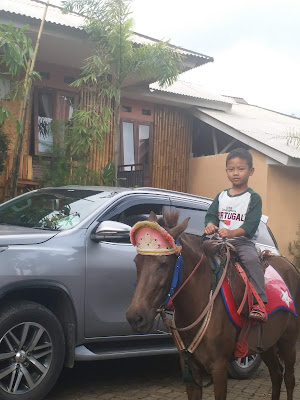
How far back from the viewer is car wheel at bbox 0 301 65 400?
456 cm

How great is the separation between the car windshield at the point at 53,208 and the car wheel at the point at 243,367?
247cm

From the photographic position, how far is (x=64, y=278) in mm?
4902

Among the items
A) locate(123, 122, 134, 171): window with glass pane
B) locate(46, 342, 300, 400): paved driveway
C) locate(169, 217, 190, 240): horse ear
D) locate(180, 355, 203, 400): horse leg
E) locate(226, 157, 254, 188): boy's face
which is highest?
locate(123, 122, 134, 171): window with glass pane

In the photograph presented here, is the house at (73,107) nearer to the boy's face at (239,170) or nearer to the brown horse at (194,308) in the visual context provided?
the boy's face at (239,170)

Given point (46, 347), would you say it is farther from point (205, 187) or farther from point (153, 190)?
point (205, 187)

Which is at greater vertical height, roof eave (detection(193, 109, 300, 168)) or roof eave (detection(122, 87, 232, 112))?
roof eave (detection(122, 87, 232, 112))

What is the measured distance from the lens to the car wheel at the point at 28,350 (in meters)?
4.56

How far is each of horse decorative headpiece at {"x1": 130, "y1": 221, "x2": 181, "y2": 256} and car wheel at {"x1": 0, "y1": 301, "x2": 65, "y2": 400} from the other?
1.84 metres

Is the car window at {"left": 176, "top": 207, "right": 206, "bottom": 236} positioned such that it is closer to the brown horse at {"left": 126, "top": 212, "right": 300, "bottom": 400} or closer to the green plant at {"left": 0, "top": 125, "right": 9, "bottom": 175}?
the brown horse at {"left": 126, "top": 212, "right": 300, "bottom": 400}

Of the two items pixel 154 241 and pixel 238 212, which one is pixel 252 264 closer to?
pixel 238 212

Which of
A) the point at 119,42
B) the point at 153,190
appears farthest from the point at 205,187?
the point at 153,190

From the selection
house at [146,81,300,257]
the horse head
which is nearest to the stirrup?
the horse head

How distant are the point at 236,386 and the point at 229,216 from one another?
107 inches

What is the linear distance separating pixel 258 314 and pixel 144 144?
43.2 feet
